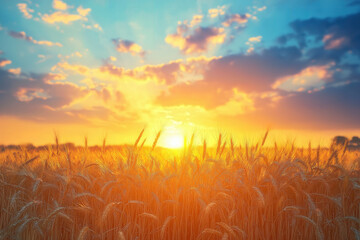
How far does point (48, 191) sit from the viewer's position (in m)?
5.01

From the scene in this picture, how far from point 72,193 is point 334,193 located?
454 centimetres

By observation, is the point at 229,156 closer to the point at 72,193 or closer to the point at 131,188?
the point at 131,188

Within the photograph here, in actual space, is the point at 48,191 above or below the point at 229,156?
below

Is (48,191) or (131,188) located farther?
(48,191)

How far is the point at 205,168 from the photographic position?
4551mm

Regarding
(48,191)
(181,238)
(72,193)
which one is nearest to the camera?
(181,238)

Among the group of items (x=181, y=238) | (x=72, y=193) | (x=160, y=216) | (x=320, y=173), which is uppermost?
(x=320, y=173)

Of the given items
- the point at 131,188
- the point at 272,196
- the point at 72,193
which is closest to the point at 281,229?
the point at 272,196

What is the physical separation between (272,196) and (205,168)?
1.13 meters

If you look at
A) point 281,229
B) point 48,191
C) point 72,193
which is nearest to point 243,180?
point 281,229

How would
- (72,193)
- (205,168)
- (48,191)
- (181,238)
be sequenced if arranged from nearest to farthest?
(181,238), (72,193), (205,168), (48,191)

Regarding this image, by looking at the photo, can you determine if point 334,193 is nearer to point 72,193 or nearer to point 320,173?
point 320,173

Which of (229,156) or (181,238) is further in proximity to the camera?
(229,156)

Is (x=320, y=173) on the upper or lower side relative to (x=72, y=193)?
upper
